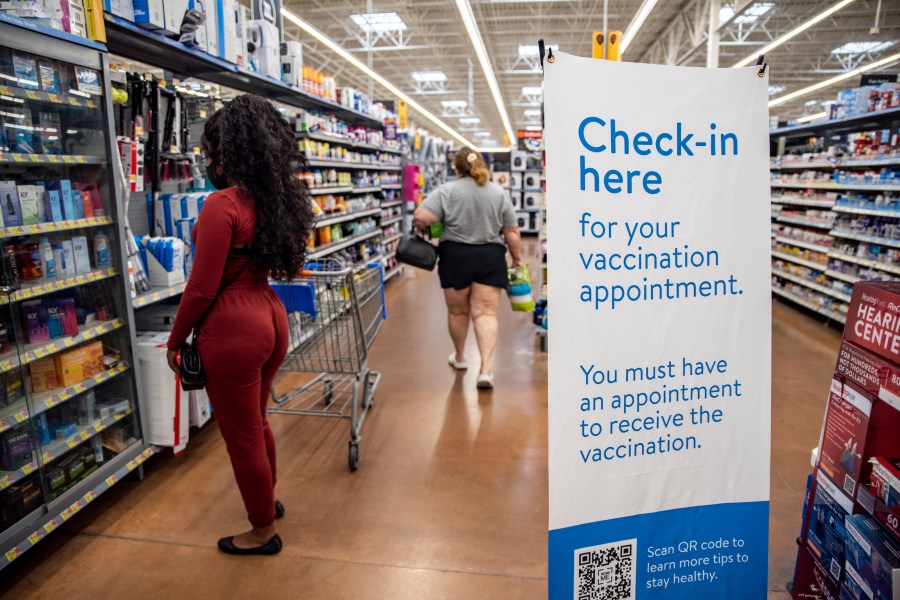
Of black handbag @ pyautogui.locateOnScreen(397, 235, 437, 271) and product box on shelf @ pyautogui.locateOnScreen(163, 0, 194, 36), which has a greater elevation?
product box on shelf @ pyautogui.locateOnScreen(163, 0, 194, 36)

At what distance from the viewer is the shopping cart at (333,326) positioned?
3.18m

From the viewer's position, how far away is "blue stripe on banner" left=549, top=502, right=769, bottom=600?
5.08 feet

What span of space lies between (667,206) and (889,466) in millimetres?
925

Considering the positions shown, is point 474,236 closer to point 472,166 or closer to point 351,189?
point 472,166

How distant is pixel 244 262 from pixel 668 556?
1.78m

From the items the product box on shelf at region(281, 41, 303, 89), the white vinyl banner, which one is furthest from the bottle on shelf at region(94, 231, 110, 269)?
the product box on shelf at region(281, 41, 303, 89)

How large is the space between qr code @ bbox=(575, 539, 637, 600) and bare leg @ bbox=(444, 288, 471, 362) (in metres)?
2.96

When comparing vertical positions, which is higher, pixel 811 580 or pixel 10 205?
pixel 10 205

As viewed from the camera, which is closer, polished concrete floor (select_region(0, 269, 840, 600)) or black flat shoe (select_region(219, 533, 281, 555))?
polished concrete floor (select_region(0, 269, 840, 600))

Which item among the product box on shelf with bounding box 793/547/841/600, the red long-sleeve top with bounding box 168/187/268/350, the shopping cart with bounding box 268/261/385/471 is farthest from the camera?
the shopping cart with bounding box 268/261/385/471

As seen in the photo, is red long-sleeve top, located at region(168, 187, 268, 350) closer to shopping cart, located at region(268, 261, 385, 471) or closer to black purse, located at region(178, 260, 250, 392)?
black purse, located at region(178, 260, 250, 392)

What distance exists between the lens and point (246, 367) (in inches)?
88.7

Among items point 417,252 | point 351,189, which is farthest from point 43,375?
point 351,189

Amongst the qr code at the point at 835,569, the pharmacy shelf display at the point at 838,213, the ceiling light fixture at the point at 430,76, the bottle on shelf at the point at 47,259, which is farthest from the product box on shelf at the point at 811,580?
the ceiling light fixture at the point at 430,76
